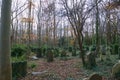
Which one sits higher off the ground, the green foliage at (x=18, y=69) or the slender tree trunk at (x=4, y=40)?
the slender tree trunk at (x=4, y=40)

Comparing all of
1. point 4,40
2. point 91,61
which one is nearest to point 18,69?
point 4,40

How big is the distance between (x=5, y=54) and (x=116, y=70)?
206 inches

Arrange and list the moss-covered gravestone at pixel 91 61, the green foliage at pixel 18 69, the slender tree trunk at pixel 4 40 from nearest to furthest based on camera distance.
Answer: the slender tree trunk at pixel 4 40 < the green foliage at pixel 18 69 < the moss-covered gravestone at pixel 91 61

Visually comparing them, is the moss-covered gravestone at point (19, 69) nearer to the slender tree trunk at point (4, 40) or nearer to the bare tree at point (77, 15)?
the slender tree trunk at point (4, 40)

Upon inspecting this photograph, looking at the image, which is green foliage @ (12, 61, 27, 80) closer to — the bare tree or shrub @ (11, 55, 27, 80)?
shrub @ (11, 55, 27, 80)

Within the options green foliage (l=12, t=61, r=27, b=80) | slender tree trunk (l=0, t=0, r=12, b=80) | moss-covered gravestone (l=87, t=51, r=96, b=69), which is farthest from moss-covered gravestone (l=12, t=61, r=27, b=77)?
moss-covered gravestone (l=87, t=51, r=96, b=69)

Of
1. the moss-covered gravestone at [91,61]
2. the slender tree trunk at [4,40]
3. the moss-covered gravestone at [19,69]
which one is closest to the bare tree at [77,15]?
the moss-covered gravestone at [91,61]

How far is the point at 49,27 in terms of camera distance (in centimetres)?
4253

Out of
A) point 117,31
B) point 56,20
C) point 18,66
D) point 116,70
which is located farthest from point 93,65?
point 56,20

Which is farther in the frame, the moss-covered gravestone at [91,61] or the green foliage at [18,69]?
the moss-covered gravestone at [91,61]

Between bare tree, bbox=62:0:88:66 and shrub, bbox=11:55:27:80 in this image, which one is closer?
shrub, bbox=11:55:27:80

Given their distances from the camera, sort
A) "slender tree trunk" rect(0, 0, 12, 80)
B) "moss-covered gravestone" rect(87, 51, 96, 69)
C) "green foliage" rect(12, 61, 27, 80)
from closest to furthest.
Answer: "slender tree trunk" rect(0, 0, 12, 80) < "green foliage" rect(12, 61, 27, 80) < "moss-covered gravestone" rect(87, 51, 96, 69)

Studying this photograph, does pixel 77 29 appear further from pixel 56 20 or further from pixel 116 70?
pixel 56 20

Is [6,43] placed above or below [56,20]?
below
